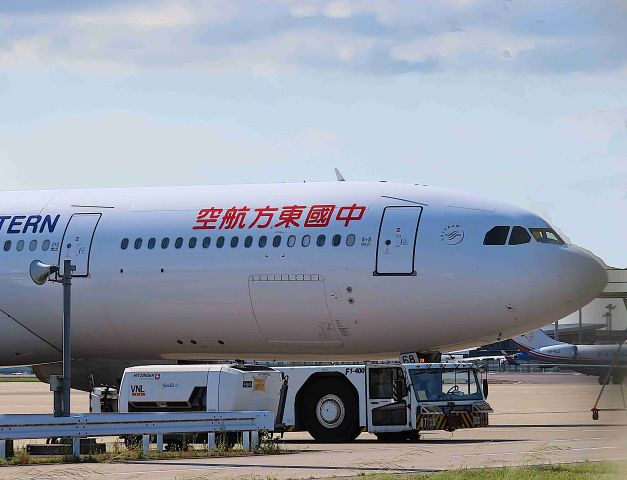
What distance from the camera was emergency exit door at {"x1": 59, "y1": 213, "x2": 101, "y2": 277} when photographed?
28.2 metres

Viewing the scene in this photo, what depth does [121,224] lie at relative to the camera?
93.1ft

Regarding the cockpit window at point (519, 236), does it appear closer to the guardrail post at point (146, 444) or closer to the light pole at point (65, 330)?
the guardrail post at point (146, 444)

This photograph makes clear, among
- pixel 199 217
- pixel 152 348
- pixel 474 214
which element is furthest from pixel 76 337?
pixel 474 214

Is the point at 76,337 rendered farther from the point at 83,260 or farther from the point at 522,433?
the point at 522,433

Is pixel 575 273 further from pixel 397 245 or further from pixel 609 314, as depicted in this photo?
pixel 609 314

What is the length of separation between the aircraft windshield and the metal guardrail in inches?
136

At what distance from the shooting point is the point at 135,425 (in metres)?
20.3

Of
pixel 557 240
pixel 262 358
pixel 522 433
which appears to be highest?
pixel 557 240

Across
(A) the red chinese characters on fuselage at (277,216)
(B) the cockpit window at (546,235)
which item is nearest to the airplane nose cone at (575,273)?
(B) the cockpit window at (546,235)

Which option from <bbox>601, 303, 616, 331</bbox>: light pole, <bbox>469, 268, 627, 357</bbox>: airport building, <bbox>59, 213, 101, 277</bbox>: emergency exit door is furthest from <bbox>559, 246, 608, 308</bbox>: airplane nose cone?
<bbox>601, 303, 616, 331</bbox>: light pole

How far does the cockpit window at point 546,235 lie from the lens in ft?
83.7

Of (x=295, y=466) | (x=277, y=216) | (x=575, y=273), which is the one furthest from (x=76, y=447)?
(x=575, y=273)

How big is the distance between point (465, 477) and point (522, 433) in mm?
12140

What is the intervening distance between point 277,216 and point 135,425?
7.87 meters
